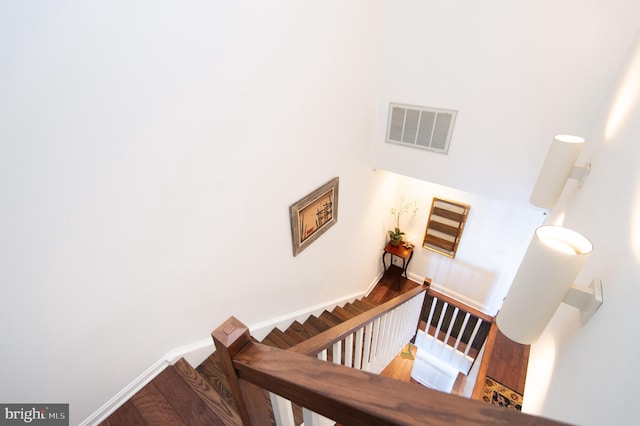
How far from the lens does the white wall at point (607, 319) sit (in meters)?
0.63

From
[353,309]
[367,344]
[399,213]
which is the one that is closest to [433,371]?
[353,309]

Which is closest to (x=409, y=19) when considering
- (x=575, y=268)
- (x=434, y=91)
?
(x=434, y=91)

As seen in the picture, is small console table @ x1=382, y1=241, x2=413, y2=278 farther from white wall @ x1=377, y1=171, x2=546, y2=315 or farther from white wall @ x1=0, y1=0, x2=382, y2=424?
white wall @ x1=0, y1=0, x2=382, y2=424

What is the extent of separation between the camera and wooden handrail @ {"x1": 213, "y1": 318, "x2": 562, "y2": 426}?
0.45 meters

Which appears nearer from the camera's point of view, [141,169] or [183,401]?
[141,169]

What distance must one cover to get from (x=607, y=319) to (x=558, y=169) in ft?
3.63

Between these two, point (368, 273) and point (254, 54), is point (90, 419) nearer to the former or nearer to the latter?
point (254, 54)

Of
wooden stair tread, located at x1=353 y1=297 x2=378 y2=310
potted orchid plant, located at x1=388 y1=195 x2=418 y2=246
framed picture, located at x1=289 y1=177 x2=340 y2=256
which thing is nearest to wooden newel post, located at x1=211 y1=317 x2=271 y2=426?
framed picture, located at x1=289 y1=177 x2=340 y2=256

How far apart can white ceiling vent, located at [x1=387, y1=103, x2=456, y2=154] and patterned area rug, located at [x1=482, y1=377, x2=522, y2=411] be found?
2.23 m

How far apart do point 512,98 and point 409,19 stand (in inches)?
48.6

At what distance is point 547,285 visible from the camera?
2.81ft

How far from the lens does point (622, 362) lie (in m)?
0.62

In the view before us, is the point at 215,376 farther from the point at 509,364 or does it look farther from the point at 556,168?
the point at 556,168

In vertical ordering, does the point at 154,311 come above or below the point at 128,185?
below
